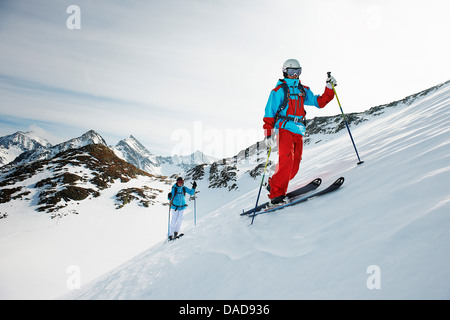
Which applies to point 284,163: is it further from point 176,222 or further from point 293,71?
point 176,222

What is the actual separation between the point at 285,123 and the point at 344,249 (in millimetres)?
2879

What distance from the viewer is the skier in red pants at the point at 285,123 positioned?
4348 mm

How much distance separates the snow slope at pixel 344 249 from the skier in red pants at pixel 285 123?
27.4 inches

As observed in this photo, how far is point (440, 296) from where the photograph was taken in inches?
55.8

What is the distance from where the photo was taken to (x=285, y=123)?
447 cm

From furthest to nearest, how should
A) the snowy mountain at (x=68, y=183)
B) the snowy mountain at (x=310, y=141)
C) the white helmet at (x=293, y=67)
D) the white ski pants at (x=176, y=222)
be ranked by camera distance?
the snowy mountain at (x=310, y=141) < the snowy mountain at (x=68, y=183) < the white ski pants at (x=176, y=222) < the white helmet at (x=293, y=67)

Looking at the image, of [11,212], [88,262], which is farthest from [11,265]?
[11,212]

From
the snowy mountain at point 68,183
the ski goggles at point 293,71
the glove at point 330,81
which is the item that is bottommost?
the glove at point 330,81

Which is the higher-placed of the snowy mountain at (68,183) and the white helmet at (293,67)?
the snowy mountain at (68,183)

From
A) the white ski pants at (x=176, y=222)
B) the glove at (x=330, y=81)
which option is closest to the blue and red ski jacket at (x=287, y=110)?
the glove at (x=330, y=81)

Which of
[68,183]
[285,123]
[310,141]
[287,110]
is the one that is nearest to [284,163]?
[285,123]

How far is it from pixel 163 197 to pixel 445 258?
33738mm

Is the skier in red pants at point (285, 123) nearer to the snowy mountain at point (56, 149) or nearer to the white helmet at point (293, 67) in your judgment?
the white helmet at point (293, 67)

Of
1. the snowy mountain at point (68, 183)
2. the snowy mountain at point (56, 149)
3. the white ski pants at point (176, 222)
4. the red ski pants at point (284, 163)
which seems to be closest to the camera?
the red ski pants at point (284, 163)
